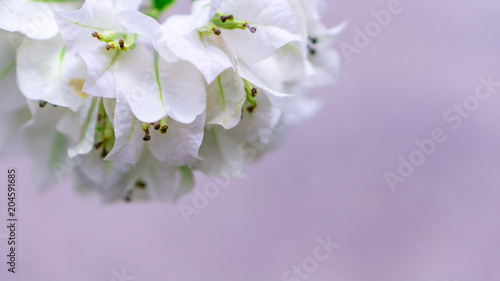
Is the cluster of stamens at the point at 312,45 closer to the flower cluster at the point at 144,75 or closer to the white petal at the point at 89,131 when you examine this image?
the flower cluster at the point at 144,75

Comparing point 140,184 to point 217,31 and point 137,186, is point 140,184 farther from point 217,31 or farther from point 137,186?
point 217,31

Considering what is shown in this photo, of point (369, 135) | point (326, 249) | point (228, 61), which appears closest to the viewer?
point (228, 61)

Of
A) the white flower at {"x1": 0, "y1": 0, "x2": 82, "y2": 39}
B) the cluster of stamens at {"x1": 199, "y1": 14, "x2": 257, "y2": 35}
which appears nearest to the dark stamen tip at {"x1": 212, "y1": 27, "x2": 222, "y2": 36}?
the cluster of stamens at {"x1": 199, "y1": 14, "x2": 257, "y2": 35}

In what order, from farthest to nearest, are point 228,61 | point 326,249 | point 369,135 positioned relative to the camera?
1. point 369,135
2. point 326,249
3. point 228,61

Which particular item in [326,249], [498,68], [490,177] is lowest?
[326,249]

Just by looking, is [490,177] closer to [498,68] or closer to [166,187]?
[498,68]

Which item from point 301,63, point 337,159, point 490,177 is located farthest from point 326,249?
point 301,63

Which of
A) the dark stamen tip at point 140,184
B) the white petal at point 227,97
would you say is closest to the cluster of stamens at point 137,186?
the dark stamen tip at point 140,184
